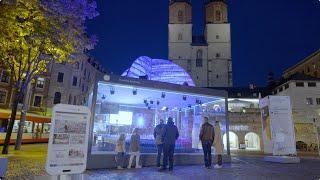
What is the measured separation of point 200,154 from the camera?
14.0 meters

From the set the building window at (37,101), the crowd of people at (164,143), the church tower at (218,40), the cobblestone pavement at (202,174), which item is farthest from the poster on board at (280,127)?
the church tower at (218,40)

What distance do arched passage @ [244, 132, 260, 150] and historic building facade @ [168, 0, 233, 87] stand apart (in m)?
29.3

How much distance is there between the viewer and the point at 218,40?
7844 cm

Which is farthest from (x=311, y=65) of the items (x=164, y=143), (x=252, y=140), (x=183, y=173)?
(x=183, y=173)

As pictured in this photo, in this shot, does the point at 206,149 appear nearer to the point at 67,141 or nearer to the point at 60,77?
the point at 67,141

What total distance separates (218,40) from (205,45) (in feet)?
13.9

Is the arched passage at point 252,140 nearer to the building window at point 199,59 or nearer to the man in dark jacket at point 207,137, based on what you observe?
the building window at point 199,59

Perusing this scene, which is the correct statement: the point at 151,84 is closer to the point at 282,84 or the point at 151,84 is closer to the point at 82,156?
the point at 82,156

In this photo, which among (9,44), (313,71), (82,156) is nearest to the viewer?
(82,156)

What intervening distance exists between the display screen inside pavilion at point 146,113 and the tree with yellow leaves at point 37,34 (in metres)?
5.27

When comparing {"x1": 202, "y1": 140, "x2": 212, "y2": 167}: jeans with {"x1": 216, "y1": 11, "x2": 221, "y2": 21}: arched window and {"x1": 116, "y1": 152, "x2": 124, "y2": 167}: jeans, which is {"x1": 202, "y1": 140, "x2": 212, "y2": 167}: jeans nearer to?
{"x1": 116, "y1": 152, "x2": 124, "y2": 167}: jeans

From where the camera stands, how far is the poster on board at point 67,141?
4.60 metres

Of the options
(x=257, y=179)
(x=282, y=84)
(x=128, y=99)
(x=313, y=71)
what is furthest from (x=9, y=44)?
(x=313, y=71)

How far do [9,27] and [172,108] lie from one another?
9.88m
